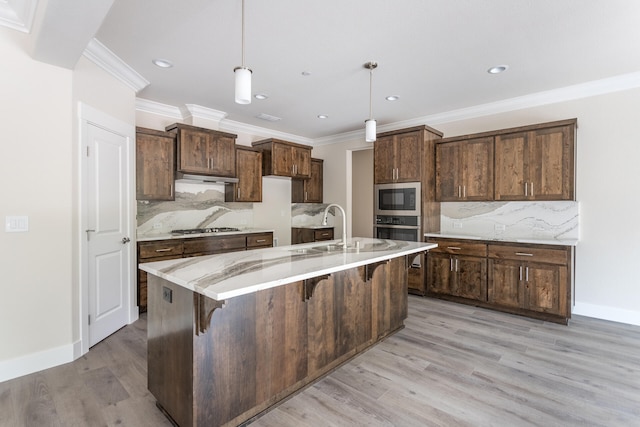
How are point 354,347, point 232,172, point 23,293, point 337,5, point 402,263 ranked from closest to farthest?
point 337,5 < point 23,293 < point 354,347 < point 402,263 < point 232,172

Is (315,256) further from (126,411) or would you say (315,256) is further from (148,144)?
(148,144)

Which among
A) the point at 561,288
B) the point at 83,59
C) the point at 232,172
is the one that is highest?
the point at 83,59

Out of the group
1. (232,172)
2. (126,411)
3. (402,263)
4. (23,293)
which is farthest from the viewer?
(232,172)

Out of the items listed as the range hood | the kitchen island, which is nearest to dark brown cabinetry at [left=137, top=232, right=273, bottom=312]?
the range hood

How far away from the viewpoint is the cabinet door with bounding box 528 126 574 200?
3531mm

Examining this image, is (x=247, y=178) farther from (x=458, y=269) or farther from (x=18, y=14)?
(x=458, y=269)

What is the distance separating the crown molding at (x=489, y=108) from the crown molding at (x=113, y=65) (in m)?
0.84

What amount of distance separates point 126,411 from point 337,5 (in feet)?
10.0

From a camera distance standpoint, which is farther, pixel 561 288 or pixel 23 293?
pixel 561 288

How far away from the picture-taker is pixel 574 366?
2525 mm

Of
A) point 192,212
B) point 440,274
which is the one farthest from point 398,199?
point 192,212

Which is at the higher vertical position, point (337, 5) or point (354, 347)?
point (337, 5)

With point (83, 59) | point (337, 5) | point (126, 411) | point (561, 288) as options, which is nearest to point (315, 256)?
point (126, 411)

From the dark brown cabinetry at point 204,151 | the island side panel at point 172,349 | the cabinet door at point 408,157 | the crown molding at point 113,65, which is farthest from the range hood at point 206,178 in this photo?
the island side panel at point 172,349
